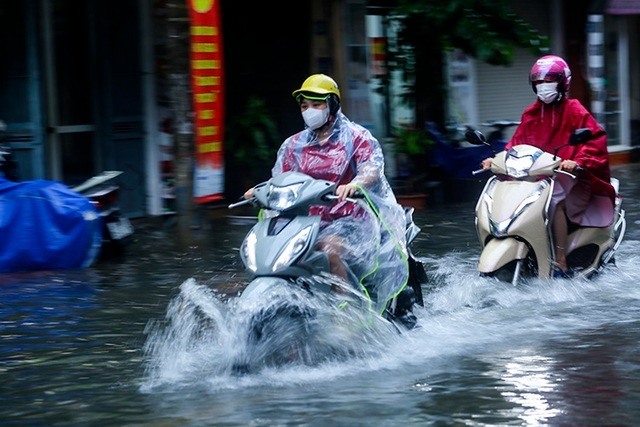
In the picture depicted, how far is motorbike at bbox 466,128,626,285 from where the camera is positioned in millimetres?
7707

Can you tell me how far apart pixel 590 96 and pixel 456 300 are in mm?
12561

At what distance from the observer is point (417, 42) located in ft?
46.5

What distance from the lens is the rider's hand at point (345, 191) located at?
5996 mm

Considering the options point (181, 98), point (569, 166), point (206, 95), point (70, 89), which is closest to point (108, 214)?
point (181, 98)

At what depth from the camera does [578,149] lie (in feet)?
27.0

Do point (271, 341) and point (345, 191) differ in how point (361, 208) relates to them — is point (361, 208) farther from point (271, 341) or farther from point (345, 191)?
point (271, 341)

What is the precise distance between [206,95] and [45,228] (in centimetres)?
212

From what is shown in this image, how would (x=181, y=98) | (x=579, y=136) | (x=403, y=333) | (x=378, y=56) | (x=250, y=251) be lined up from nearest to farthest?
(x=250, y=251) < (x=403, y=333) < (x=579, y=136) < (x=181, y=98) < (x=378, y=56)

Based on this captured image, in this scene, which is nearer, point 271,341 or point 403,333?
point 271,341

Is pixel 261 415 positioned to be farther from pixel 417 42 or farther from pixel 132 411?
pixel 417 42

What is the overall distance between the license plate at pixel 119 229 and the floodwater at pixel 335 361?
1.19 m

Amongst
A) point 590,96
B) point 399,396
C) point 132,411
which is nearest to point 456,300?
point 399,396

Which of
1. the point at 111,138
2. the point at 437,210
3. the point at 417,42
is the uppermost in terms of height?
the point at 417,42

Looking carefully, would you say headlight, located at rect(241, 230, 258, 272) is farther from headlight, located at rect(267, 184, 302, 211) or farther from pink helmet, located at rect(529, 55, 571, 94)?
pink helmet, located at rect(529, 55, 571, 94)
